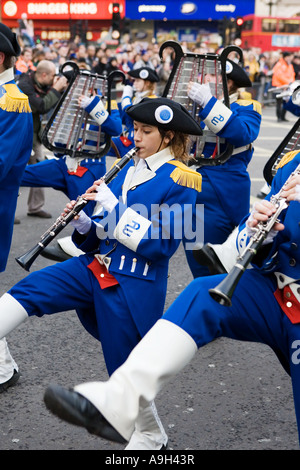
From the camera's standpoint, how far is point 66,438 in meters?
3.29

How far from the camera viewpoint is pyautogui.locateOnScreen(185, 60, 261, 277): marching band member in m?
4.60

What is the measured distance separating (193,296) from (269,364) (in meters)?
2.16

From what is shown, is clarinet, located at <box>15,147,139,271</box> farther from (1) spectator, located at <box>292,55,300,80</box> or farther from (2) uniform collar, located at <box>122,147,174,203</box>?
(1) spectator, located at <box>292,55,300,80</box>

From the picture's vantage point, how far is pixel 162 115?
9.82 feet

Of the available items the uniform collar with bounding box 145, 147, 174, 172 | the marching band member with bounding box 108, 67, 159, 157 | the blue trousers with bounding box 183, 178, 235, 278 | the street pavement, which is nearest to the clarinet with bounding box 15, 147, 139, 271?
the uniform collar with bounding box 145, 147, 174, 172

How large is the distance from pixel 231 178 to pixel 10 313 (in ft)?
7.62

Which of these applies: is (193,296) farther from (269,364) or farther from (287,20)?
(287,20)

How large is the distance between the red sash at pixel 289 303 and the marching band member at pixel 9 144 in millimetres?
1790

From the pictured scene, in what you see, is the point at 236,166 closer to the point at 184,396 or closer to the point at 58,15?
the point at 184,396

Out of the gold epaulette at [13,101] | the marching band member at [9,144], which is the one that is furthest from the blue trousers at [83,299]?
the gold epaulette at [13,101]

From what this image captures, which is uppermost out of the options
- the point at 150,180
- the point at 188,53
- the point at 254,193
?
the point at 188,53

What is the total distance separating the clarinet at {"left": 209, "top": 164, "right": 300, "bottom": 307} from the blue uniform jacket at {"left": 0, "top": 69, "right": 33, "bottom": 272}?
1761 mm

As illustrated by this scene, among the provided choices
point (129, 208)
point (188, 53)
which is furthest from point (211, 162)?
point (129, 208)

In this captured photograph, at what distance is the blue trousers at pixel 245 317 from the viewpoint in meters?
2.33
